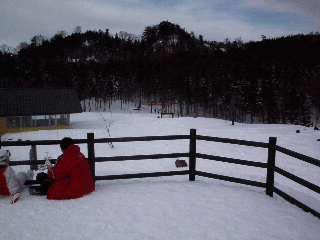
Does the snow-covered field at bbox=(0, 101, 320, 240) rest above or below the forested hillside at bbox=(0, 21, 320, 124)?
below

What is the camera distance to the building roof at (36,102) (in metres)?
29.9

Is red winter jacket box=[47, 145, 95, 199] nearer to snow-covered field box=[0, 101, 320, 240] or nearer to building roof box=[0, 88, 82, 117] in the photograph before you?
snow-covered field box=[0, 101, 320, 240]

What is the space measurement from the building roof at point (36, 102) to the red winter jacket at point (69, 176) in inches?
1150

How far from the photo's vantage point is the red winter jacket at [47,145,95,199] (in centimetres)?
449

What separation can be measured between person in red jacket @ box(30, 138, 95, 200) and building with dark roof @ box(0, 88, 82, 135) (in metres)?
28.9

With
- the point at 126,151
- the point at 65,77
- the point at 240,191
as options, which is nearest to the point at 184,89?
the point at 65,77

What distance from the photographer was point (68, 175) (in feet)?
14.8

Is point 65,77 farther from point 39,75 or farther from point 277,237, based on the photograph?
point 277,237

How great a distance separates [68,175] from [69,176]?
0.03 m

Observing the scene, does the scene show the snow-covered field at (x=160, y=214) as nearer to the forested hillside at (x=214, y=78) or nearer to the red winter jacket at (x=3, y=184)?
the red winter jacket at (x=3, y=184)

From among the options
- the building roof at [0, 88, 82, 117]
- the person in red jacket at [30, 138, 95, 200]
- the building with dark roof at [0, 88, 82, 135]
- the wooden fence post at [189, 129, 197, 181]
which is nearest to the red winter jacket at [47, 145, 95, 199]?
the person in red jacket at [30, 138, 95, 200]

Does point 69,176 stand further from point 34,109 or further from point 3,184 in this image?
point 34,109

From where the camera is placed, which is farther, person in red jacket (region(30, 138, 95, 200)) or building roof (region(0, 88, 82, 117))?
building roof (region(0, 88, 82, 117))

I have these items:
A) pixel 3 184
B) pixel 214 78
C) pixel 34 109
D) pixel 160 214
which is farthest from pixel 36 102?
pixel 214 78
